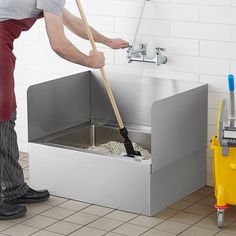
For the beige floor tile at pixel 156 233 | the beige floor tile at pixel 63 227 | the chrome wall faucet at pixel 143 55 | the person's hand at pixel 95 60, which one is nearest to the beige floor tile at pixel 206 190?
the beige floor tile at pixel 156 233

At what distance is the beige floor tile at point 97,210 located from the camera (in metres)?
4.24

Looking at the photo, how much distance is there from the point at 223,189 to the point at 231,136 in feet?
1.00

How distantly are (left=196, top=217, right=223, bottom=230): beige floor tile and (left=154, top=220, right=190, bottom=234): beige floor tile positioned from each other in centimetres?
8

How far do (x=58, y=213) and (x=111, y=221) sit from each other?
32cm

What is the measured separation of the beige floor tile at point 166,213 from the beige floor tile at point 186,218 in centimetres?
3

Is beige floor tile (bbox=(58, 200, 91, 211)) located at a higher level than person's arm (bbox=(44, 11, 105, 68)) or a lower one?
lower

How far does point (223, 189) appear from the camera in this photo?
4.09 meters

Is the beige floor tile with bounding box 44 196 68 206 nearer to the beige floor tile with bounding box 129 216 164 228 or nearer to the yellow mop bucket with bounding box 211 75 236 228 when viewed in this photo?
the beige floor tile with bounding box 129 216 164 228

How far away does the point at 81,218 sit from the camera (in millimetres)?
4160

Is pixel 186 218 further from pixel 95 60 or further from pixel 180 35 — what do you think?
pixel 180 35

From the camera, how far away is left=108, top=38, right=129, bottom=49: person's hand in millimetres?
4621

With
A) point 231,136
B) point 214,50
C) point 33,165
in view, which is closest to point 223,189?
point 231,136

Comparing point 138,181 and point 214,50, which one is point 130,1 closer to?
point 214,50

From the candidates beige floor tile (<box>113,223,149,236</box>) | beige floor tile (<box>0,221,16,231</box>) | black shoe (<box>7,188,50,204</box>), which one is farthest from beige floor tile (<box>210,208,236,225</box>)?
beige floor tile (<box>0,221,16,231</box>)
